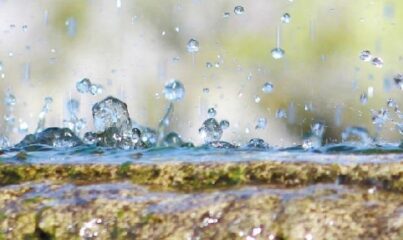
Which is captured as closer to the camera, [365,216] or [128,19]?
[365,216]

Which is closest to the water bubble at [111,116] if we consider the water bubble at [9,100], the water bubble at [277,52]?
the water bubble at [277,52]

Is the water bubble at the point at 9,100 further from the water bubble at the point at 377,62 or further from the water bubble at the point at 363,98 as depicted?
the water bubble at the point at 377,62

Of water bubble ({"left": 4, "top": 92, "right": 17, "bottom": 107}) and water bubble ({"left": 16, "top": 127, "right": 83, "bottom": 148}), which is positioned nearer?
water bubble ({"left": 16, "top": 127, "right": 83, "bottom": 148})

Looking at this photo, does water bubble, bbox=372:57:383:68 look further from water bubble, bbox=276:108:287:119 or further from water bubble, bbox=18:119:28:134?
water bubble, bbox=18:119:28:134

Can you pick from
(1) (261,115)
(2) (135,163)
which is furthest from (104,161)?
(1) (261,115)

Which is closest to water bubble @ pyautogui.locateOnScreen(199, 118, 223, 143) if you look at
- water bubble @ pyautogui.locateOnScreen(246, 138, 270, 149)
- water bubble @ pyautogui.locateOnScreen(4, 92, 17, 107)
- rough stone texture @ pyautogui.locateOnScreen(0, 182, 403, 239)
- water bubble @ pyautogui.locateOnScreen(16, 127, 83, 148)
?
water bubble @ pyautogui.locateOnScreen(246, 138, 270, 149)

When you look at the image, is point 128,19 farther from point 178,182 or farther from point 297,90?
point 178,182

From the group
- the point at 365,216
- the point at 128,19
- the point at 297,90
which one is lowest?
the point at 365,216

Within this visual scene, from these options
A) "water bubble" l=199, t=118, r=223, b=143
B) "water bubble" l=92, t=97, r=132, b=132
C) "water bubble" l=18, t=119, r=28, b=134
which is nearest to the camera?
"water bubble" l=92, t=97, r=132, b=132
